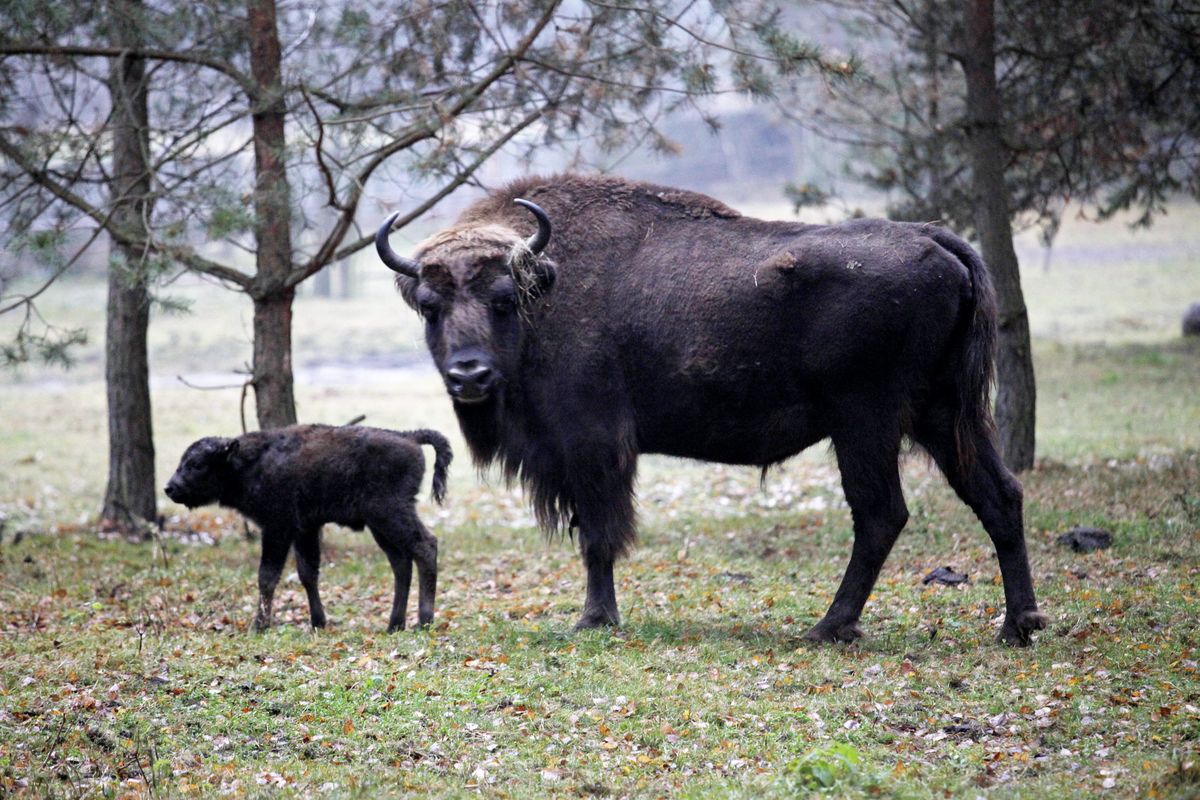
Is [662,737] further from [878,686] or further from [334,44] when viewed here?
[334,44]

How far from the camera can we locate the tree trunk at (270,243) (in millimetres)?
10500

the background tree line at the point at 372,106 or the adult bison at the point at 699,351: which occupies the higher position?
the background tree line at the point at 372,106

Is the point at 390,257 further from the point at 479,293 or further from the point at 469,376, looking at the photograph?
the point at 469,376

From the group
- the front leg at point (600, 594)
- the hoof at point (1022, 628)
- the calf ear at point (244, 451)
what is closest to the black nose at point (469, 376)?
the front leg at point (600, 594)

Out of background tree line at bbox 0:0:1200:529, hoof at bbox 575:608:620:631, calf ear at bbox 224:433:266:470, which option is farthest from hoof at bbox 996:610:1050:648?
calf ear at bbox 224:433:266:470

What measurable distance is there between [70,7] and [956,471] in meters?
8.39

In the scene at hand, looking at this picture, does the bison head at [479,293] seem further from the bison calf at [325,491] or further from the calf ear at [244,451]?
the calf ear at [244,451]

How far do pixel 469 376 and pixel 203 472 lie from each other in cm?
229

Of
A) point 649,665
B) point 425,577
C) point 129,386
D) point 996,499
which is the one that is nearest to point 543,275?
point 425,577

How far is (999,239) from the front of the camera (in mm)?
11641

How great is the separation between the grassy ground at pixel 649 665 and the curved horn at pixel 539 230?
263cm

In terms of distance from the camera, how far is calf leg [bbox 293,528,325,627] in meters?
8.48

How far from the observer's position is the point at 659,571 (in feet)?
32.9

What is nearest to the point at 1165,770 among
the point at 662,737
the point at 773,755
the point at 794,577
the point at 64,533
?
the point at 773,755
